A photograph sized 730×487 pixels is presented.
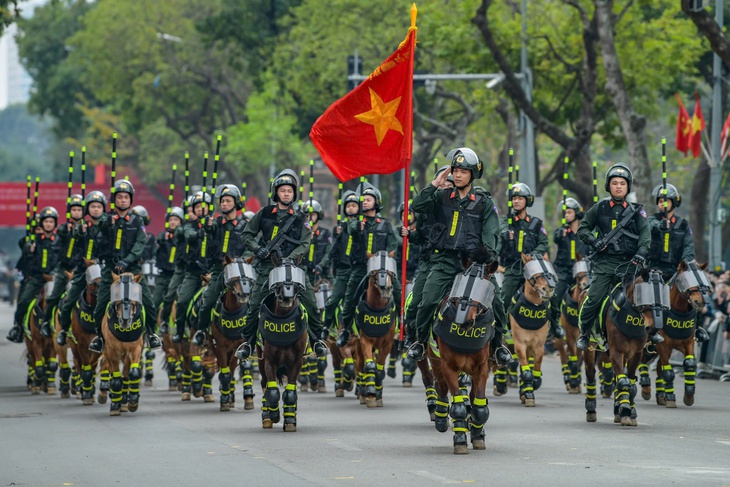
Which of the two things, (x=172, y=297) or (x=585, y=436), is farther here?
(x=172, y=297)

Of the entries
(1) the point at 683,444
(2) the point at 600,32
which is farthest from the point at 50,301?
(2) the point at 600,32

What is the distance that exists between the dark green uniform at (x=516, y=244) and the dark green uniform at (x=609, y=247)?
8.12ft

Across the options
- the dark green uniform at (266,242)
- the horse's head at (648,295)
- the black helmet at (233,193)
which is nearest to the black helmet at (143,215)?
the black helmet at (233,193)

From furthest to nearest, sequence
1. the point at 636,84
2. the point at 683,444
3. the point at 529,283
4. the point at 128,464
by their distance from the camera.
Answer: the point at 636,84
the point at 529,283
the point at 683,444
the point at 128,464

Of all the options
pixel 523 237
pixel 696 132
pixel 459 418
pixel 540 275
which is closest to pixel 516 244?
pixel 523 237

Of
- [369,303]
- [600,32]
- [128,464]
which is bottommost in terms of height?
[128,464]

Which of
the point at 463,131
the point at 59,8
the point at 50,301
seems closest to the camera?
the point at 50,301

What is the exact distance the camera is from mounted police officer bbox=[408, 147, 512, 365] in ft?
44.4

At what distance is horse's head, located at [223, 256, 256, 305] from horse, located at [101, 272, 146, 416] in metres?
1.05

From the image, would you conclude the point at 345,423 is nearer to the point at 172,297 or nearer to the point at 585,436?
the point at 585,436

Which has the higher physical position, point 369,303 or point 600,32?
point 600,32

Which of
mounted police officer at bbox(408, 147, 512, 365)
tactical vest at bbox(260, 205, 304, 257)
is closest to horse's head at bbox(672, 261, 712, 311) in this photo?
mounted police officer at bbox(408, 147, 512, 365)

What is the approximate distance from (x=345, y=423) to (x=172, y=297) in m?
6.11

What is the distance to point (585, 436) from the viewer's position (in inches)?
567
